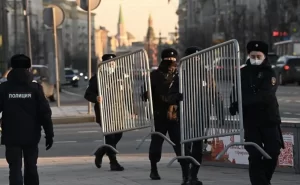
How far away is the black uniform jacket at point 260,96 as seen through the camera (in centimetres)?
879

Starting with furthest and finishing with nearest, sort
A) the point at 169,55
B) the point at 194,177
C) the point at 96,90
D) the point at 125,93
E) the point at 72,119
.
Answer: the point at 72,119, the point at 96,90, the point at 125,93, the point at 169,55, the point at 194,177

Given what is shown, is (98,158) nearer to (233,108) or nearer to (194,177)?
(194,177)

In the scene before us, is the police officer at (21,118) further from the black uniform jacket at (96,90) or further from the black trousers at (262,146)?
the black uniform jacket at (96,90)

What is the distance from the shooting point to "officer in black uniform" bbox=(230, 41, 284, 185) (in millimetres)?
8797

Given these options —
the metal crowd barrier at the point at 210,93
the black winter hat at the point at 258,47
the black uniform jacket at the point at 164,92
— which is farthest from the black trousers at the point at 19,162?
the black winter hat at the point at 258,47

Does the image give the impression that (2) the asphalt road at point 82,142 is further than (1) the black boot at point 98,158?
Yes

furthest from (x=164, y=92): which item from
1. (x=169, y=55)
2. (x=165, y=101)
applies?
(x=169, y=55)

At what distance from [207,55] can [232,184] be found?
6.19ft

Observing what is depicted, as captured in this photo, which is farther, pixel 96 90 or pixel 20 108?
pixel 96 90

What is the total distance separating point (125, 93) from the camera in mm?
11477

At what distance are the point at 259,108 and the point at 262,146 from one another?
1.45ft

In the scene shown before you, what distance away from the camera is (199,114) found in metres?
9.81

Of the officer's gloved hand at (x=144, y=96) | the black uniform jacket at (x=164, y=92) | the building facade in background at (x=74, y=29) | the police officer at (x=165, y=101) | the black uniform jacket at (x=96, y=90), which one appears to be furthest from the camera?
the building facade in background at (x=74, y=29)

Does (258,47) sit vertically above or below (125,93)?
above
